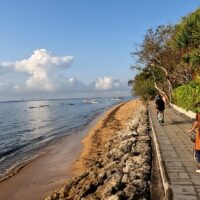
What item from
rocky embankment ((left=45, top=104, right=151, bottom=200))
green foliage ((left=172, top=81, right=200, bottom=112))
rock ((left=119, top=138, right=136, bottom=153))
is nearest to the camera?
rocky embankment ((left=45, top=104, right=151, bottom=200))

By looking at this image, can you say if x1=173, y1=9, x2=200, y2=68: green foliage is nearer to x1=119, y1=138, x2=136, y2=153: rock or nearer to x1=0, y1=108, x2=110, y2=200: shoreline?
x1=0, y1=108, x2=110, y2=200: shoreline

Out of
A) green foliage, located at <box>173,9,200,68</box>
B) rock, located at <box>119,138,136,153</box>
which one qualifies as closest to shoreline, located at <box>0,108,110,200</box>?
rock, located at <box>119,138,136,153</box>

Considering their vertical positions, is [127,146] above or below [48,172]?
above

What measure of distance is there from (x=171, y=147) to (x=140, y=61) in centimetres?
3268

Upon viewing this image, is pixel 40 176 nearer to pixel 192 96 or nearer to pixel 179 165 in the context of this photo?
pixel 179 165

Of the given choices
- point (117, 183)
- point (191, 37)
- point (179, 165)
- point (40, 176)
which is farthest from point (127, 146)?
point (191, 37)

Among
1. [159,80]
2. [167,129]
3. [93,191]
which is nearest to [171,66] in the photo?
[159,80]

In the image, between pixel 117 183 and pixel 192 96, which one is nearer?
pixel 117 183

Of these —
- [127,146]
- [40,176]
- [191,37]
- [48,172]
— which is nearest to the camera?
[127,146]

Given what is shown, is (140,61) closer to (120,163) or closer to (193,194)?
(120,163)

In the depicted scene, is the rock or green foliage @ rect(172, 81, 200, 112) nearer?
the rock

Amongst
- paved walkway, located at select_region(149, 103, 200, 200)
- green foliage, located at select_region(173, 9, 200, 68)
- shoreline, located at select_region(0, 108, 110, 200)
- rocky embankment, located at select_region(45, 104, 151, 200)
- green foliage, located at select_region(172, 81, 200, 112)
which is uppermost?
green foliage, located at select_region(173, 9, 200, 68)

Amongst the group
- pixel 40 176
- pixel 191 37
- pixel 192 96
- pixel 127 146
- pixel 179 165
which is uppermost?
pixel 191 37

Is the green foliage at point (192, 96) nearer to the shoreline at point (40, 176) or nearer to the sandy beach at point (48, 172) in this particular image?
the sandy beach at point (48, 172)
